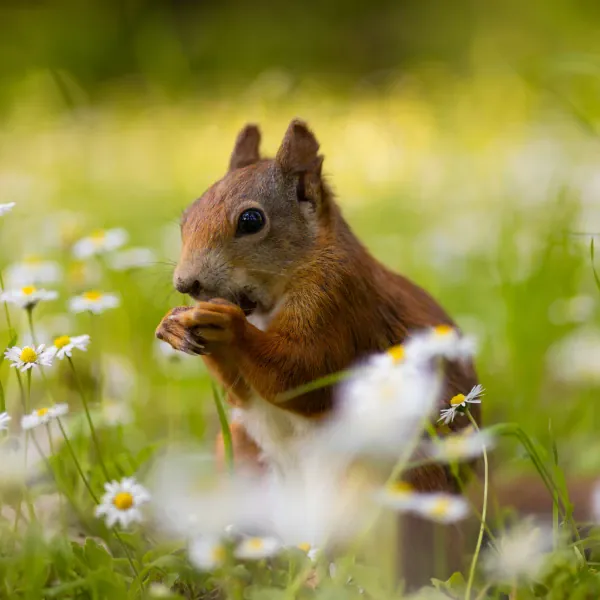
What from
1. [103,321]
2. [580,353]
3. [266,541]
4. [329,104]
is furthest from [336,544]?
[329,104]

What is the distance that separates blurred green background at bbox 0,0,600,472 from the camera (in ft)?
8.43

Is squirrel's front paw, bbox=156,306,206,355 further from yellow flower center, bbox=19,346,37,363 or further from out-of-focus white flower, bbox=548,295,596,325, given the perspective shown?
out-of-focus white flower, bbox=548,295,596,325

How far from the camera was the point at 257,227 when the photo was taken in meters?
1.64

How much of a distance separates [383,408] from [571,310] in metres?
1.47

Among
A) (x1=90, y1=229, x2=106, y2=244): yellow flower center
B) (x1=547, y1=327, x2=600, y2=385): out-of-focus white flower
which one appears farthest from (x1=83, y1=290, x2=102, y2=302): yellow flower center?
(x1=547, y1=327, x2=600, y2=385): out-of-focus white flower

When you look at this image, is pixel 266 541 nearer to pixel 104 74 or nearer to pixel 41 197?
pixel 41 197

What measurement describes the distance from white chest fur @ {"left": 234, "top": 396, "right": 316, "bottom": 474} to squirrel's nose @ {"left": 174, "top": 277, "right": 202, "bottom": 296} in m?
0.22

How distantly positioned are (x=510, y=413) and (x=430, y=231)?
1.73 meters

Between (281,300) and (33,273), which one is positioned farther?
(33,273)

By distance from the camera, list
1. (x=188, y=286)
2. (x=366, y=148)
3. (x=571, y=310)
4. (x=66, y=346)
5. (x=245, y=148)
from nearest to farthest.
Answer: (x=66, y=346), (x=188, y=286), (x=245, y=148), (x=571, y=310), (x=366, y=148)

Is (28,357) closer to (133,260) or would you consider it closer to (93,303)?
(93,303)

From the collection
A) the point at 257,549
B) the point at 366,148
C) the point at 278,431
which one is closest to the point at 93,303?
the point at 278,431

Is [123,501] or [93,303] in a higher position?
[93,303]

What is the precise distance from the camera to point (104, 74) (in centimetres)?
933
